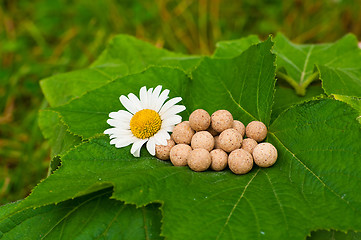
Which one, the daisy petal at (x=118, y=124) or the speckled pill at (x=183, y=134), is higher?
the daisy petal at (x=118, y=124)

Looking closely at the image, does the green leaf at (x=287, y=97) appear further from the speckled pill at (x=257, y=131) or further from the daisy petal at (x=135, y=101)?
the daisy petal at (x=135, y=101)

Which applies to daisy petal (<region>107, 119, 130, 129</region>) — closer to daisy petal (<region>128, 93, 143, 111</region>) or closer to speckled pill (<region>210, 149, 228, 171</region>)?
daisy petal (<region>128, 93, 143, 111</region>)

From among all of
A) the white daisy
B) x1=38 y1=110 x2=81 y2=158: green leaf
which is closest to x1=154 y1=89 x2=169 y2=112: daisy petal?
the white daisy

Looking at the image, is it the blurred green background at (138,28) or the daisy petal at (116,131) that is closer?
the daisy petal at (116,131)

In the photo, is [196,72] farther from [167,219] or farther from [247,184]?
[167,219]

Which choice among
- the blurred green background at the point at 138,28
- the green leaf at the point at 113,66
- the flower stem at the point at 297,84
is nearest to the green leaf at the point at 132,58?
the green leaf at the point at 113,66

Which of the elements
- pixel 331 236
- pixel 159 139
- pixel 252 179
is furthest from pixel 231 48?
pixel 331 236
